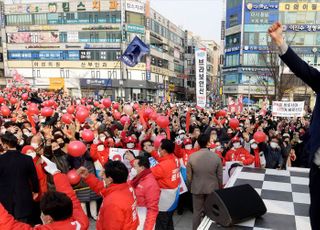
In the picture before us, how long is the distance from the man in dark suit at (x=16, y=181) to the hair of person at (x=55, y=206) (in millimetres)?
1501

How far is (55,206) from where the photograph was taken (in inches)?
89.0

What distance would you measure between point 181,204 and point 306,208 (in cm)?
286

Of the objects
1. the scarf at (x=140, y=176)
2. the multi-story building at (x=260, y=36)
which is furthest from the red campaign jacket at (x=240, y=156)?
the multi-story building at (x=260, y=36)

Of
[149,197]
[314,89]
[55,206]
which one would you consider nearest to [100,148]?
[149,197]

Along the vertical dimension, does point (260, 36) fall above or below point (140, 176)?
above

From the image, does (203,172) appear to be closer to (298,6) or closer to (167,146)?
(167,146)

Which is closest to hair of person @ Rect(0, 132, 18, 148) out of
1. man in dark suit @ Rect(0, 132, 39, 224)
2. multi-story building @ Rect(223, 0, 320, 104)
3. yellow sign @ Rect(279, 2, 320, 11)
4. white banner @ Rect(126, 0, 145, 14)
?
man in dark suit @ Rect(0, 132, 39, 224)

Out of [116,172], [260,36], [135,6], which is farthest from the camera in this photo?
[135,6]

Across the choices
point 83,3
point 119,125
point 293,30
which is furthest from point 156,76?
point 119,125

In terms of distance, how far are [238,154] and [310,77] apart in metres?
4.15

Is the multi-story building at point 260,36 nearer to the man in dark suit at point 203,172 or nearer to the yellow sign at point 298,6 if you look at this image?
the yellow sign at point 298,6

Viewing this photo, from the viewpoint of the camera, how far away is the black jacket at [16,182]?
350 cm

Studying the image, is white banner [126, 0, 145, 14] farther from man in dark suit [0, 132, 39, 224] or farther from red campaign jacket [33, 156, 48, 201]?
man in dark suit [0, 132, 39, 224]

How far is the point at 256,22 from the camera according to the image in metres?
43.0
